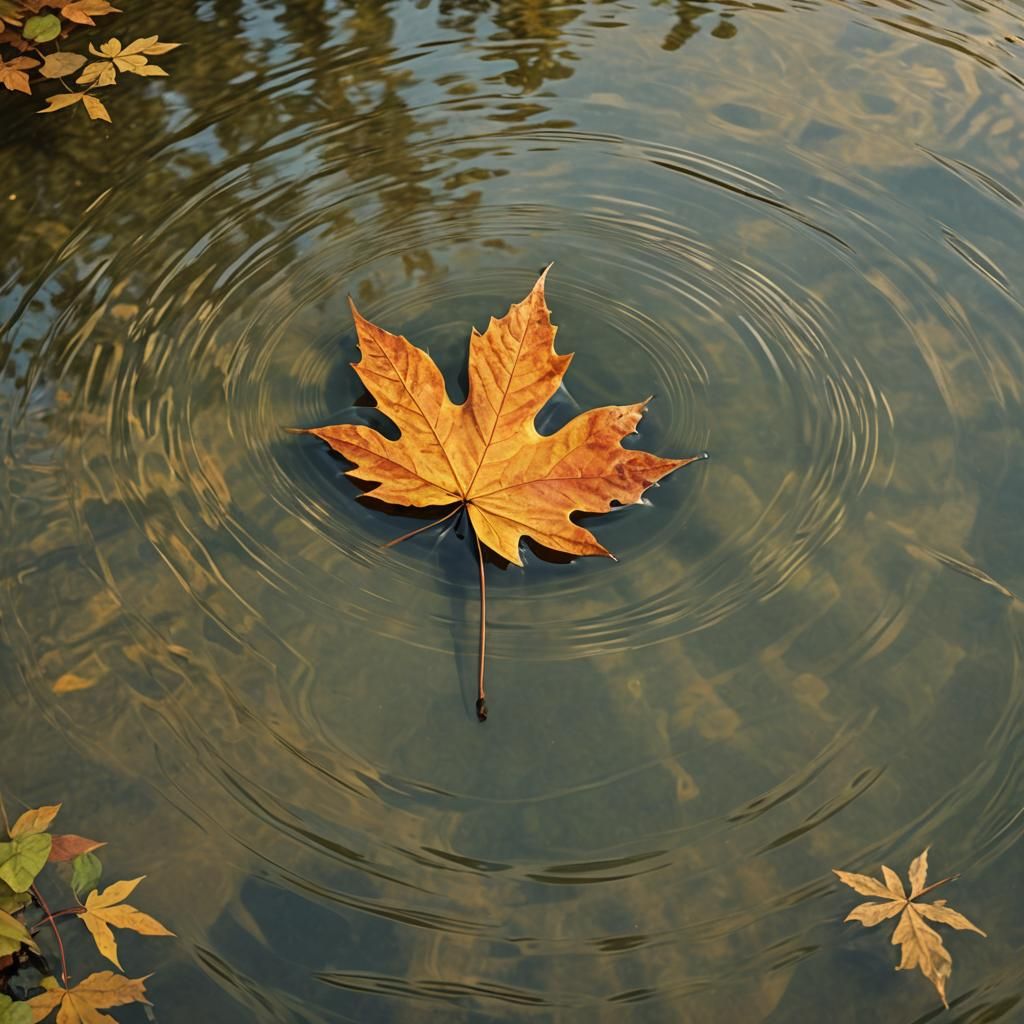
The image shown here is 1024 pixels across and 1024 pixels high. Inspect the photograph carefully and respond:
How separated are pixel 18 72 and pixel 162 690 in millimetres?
1508

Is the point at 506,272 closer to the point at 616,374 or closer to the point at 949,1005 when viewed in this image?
the point at 616,374

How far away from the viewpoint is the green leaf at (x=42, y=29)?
7.58 ft

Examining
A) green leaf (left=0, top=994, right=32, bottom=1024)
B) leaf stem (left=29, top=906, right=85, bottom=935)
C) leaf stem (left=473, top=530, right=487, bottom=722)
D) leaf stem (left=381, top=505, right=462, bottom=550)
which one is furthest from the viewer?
leaf stem (left=381, top=505, right=462, bottom=550)

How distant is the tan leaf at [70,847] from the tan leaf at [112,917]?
0.06 m

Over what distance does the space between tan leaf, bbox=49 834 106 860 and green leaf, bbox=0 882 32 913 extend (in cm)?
6

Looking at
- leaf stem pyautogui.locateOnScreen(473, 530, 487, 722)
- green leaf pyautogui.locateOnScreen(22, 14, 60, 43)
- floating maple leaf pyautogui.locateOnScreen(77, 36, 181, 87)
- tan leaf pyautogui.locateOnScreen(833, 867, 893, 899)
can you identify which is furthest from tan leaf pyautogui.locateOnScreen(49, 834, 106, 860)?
green leaf pyautogui.locateOnScreen(22, 14, 60, 43)

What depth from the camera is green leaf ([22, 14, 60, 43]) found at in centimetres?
231

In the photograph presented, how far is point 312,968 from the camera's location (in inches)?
52.1

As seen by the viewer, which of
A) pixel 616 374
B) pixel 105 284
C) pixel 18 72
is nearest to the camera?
pixel 616 374

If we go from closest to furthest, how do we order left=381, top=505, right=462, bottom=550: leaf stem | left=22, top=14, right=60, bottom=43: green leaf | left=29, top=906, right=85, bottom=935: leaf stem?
1. left=29, top=906, right=85, bottom=935: leaf stem
2. left=381, top=505, right=462, bottom=550: leaf stem
3. left=22, top=14, right=60, bottom=43: green leaf

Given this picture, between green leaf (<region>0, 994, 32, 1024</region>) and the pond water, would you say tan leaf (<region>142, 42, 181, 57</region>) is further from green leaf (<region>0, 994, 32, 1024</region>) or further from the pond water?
green leaf (<region>0, 994, 32, 1024</region>)

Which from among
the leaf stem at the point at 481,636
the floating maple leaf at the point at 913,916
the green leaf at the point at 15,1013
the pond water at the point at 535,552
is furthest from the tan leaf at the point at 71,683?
the floating maple leaf at the point at 913,916

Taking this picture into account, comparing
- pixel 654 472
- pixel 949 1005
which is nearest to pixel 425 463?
pixel 654 472

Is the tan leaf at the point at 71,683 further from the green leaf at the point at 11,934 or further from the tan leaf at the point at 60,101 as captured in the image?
the tan leaf at the point at 60,101
